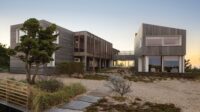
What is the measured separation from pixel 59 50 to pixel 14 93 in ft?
53.1

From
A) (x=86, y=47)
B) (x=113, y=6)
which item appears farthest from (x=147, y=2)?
(x=86, y=47)

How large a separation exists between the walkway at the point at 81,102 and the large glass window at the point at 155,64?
16.4m

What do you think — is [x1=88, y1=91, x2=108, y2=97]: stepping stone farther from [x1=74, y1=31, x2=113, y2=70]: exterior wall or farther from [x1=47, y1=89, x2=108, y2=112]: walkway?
[x1=74, y1=31, x2=113, y2=70]: exterior wall

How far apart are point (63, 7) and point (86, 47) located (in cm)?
1162

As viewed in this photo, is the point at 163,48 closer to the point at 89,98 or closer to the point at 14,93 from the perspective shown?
the point at 89,98

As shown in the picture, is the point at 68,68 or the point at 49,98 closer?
the point at 49,98

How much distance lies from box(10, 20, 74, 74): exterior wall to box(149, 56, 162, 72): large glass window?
1035cm

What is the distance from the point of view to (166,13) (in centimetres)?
2303

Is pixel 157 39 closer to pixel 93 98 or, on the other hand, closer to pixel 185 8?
pixel 185 8

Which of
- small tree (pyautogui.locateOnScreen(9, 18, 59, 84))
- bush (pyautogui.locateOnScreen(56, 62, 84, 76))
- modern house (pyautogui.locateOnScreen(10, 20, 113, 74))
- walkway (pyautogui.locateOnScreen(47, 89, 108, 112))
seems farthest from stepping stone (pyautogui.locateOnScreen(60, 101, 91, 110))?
modern house (pyautogui.locateOnScreen(10, 20, 113, 74))

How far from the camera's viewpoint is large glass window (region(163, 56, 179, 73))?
29.0 metres

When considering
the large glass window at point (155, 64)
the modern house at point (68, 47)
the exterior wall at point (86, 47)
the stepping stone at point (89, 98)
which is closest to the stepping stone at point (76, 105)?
the stepping stone at point (89, 98)

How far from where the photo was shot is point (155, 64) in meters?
29.6

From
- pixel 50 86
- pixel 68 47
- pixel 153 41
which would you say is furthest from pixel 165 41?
pixel 50 86
